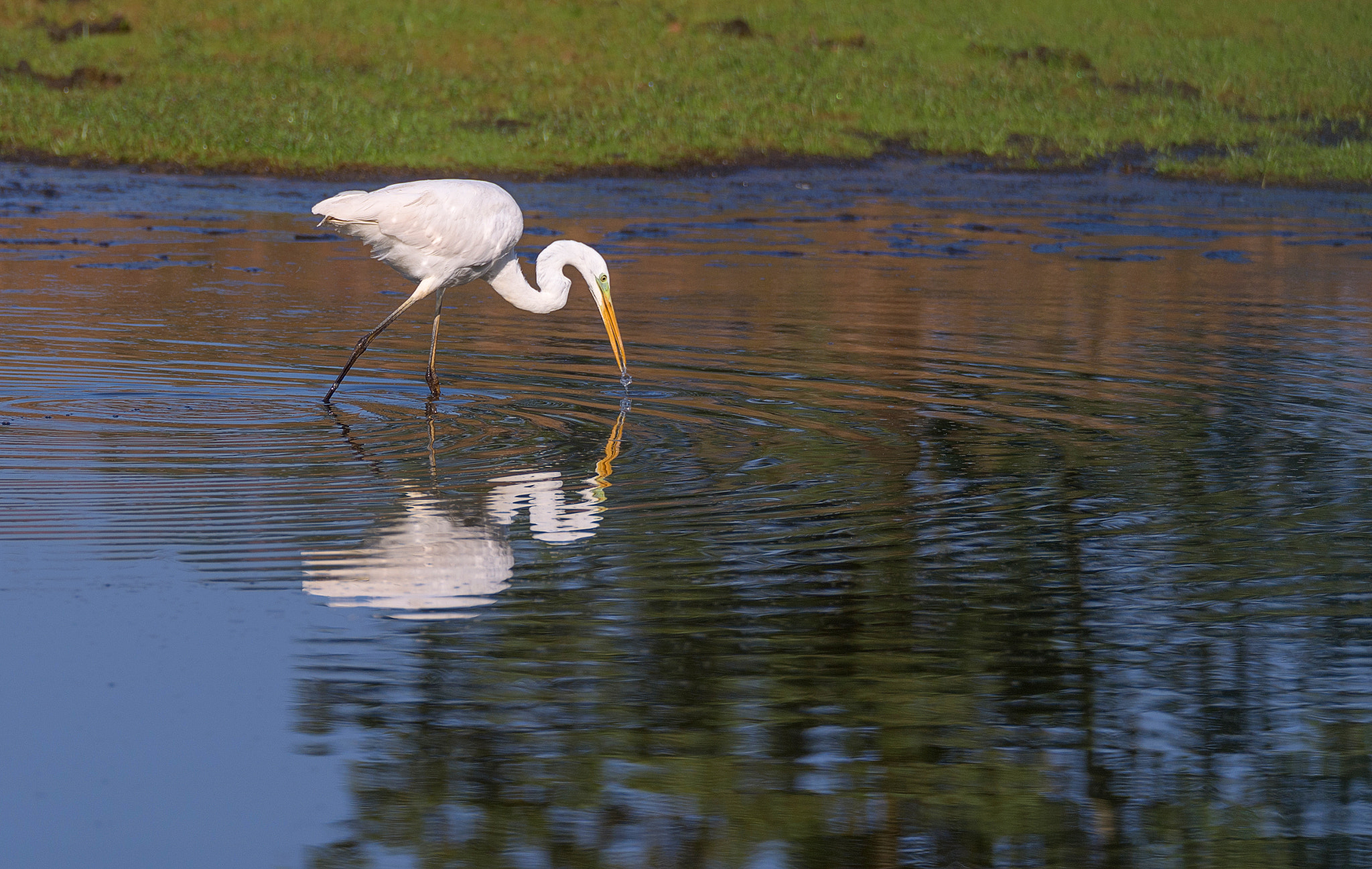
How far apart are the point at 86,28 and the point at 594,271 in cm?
2323

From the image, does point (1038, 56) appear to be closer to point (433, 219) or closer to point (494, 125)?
point (494, 125)

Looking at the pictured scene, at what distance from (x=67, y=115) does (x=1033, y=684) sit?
75.5ft

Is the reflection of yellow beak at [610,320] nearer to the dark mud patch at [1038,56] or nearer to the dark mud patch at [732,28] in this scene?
the dark mud patch at [1038,56]

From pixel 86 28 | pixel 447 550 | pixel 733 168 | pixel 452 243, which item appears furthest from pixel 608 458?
pixel 86 28

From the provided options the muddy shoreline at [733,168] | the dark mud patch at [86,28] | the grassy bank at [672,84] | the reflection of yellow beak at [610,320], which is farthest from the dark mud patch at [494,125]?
the reflection of yellow beak at [610,320]

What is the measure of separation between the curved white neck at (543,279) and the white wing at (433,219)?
1.12 ft

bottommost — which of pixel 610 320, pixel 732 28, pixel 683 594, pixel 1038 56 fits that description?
pixel 683 594

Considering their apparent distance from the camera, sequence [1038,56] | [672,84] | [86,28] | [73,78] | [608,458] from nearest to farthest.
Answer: [608,458], [73,78], [672,84], [86,28], [1038,56]

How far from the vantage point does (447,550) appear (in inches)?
250

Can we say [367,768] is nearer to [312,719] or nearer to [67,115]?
[312,719]

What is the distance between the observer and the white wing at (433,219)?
9836mm

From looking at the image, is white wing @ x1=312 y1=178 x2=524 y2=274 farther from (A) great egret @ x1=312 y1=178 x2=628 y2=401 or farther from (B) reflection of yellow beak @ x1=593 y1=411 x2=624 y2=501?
(B) reflection of yellow beak @ x1=593 y1=411 x2=624 y2=501

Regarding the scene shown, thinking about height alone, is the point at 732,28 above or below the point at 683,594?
above

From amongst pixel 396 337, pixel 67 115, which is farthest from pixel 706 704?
pixel 67 115
